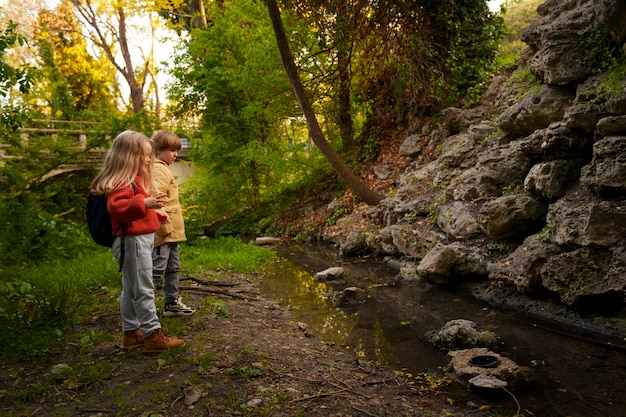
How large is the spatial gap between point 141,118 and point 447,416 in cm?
1010

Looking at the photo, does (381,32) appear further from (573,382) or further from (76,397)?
(76,397)

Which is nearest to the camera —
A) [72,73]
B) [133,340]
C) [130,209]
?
[130,209]

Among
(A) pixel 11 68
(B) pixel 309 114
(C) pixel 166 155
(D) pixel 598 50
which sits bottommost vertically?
(C) pixel 166 155

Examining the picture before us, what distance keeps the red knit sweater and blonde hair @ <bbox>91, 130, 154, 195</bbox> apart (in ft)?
0.24

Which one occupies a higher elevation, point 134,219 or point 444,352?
point 134,219

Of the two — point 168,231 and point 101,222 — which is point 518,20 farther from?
point 101,222

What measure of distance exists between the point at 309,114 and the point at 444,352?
7358 mm

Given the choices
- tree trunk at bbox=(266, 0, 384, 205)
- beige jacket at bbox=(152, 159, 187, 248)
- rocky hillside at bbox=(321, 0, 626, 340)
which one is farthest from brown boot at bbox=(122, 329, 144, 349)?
tree trunk at bbox=(266, 0, 384, 205)

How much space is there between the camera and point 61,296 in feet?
17.1

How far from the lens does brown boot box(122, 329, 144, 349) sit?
3.87 meters

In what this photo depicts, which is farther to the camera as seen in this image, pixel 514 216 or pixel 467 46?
pixel 467 46

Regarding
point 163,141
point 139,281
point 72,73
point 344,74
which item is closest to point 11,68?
point 163,141

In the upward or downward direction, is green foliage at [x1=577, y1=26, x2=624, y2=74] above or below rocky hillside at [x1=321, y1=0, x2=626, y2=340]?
above

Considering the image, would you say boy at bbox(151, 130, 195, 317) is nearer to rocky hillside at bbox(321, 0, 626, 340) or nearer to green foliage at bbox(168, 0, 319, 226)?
rocky hillside at bbox(321, 0, 626, 340)
